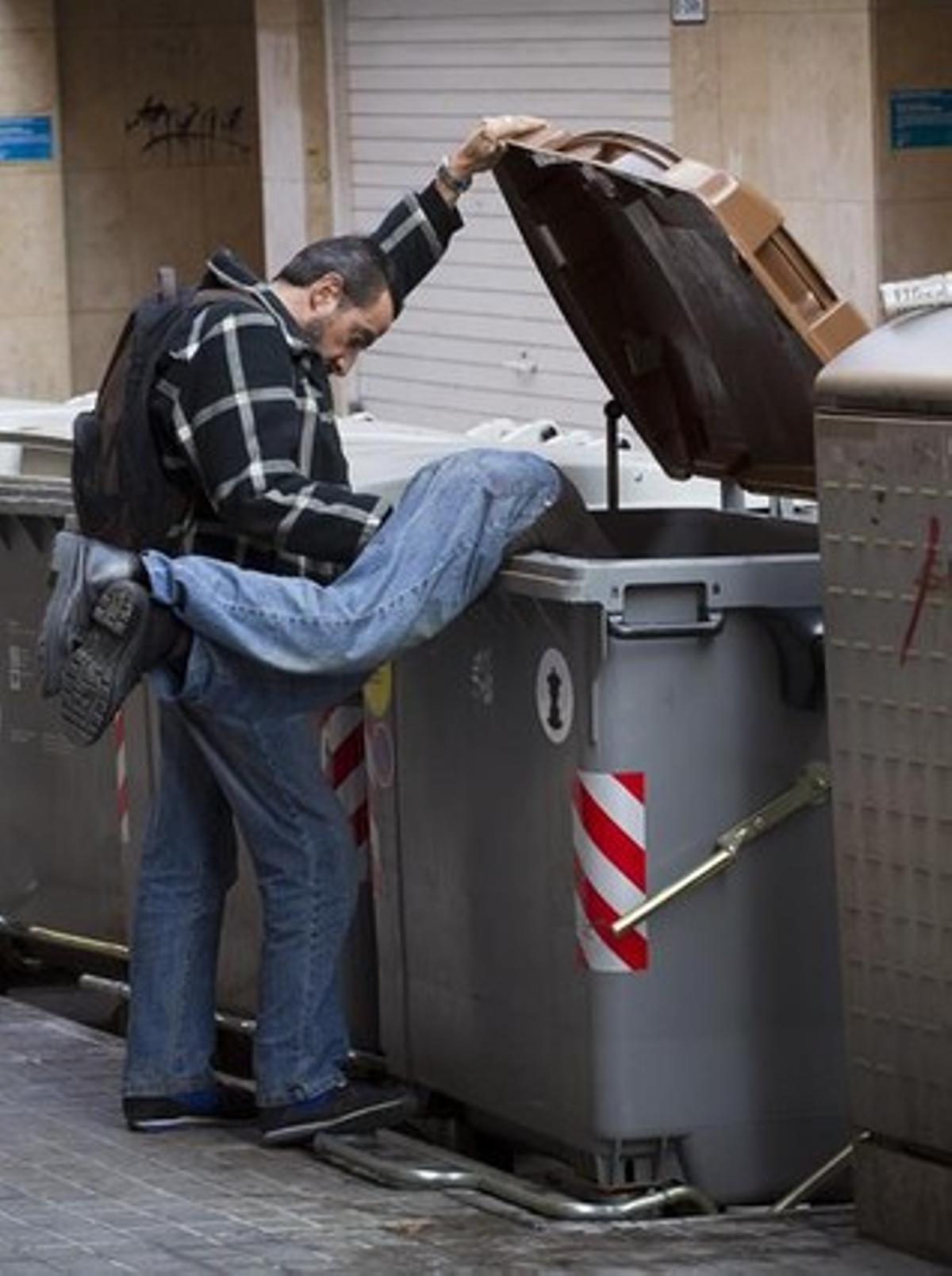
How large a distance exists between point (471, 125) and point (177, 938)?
10859 millimetres

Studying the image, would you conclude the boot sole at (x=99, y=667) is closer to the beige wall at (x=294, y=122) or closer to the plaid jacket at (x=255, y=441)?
the plaid jacket at (x=255, y=441)

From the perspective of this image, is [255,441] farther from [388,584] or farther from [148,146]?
[148,146]

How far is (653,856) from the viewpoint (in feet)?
22.5

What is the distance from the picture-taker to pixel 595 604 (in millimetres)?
6832

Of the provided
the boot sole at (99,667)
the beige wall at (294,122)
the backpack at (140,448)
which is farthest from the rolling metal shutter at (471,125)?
the boot sole at (99,667)

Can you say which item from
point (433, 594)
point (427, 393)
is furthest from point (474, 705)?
point (427, 393)

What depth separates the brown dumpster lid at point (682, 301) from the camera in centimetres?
691

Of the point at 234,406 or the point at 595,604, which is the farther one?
the point at 234,406

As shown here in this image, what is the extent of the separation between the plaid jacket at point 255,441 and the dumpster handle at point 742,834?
2.89 feet

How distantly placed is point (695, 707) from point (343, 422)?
2.84m

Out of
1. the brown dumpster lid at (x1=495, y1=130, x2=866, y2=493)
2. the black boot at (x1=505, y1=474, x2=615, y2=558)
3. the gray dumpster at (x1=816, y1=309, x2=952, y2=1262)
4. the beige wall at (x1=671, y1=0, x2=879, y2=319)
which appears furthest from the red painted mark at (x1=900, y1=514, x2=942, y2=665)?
the beige wall at (x1=671, y1=0, x2=879, y2=319)

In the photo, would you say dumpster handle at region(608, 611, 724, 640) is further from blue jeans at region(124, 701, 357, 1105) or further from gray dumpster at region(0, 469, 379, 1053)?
gray dumpster at region(0, 469, 379, 1053)

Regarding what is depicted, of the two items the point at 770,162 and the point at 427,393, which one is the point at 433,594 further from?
the point at 427,393

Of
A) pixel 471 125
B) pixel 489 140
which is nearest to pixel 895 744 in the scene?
pixel 489 140
